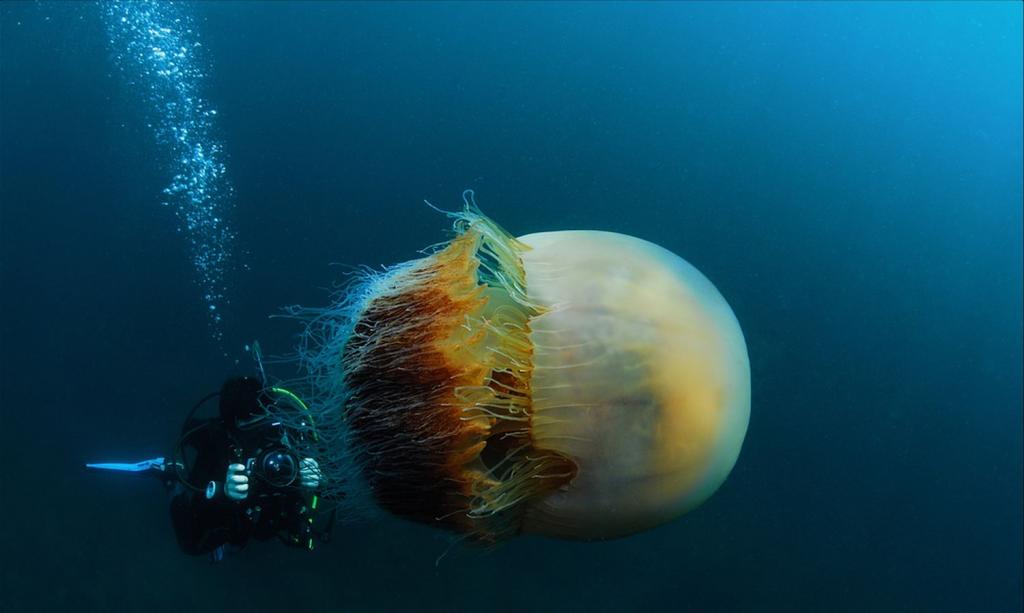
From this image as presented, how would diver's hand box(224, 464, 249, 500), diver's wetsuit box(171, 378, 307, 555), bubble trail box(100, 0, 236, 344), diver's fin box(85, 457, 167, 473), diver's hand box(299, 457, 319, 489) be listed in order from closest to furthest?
1. diver's hand box(299, 457, 319, 489)
2. diver's hand box(224, 464, 249, 500)
3. diver's wetsuit box(171, 378, 307, 555)
4. diver's fin box(85, 457, 167, 473)
5. bubble trail box(100, 0, 236, 344)

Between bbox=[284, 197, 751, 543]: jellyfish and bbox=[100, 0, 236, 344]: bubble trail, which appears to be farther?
bbox=[100, 0, 236, 344]: bubble trail

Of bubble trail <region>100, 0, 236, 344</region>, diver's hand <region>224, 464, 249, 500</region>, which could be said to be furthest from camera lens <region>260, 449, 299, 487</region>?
bubble trail <region>100, 0, 236, 344</region>

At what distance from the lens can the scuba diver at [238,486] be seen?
5.04 meters

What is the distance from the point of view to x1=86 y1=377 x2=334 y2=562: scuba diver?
504 centimetres

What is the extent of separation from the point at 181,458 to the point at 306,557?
3467 millimetres

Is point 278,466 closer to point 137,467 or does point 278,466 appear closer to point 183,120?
point 137,467

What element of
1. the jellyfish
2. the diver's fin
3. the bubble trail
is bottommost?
the jellyfish

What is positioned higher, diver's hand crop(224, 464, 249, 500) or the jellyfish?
diver's hand crop(224, 464, 249, 500)

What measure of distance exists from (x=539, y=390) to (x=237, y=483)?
11.2 feet

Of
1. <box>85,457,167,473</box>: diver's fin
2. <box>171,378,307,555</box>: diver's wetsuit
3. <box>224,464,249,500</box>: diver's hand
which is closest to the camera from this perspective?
<box>224,464,249,500</box>: diver's hand

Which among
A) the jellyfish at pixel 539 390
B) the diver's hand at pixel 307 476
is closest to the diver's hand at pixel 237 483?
the diver's hand at pixel 307 476

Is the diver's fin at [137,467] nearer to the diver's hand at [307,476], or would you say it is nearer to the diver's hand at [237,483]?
the diver's hand at [237,483]

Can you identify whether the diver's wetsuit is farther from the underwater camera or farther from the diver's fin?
the diver's fin

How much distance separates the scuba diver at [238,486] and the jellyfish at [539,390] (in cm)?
259
